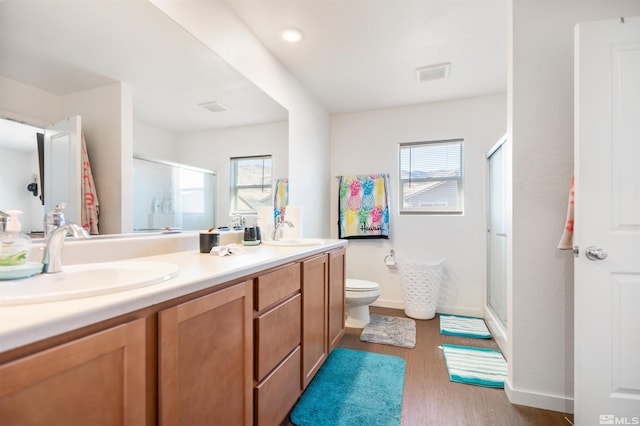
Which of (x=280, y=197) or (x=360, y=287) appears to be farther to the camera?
(x=360, y=287)

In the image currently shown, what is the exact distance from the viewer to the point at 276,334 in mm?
1299

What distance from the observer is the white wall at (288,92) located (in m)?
1.63

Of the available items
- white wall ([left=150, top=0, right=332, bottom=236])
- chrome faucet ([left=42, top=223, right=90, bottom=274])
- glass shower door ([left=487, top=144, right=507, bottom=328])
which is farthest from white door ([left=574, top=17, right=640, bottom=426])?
chrome faucet ([left=42, top=223, right=90, bottom=274])

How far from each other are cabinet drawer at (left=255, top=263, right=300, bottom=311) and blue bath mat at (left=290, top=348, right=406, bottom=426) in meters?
0.66

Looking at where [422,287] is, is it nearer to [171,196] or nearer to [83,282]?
[171,196]

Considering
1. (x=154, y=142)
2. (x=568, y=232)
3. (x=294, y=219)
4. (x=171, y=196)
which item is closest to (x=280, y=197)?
(x=294, y=219)

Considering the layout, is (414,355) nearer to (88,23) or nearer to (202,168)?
(202,168)

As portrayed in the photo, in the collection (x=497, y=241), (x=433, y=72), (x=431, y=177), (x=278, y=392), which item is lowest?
(x=278, y=392)

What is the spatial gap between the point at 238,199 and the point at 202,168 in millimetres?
Result: 351

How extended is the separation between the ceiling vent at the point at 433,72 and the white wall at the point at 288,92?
109 centimetres

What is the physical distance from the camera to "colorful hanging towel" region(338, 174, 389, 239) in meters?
3.34

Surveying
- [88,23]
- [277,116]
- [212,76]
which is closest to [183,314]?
[88,23]

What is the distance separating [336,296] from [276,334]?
94 cm

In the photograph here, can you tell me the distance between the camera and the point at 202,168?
1.73 m
